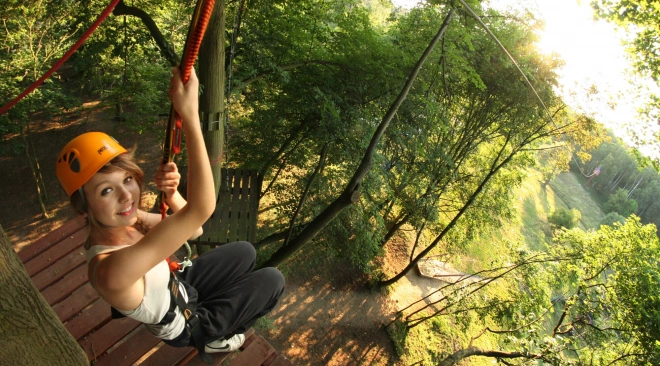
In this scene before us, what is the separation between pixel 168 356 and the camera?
285 cm

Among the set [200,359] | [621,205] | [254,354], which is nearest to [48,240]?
[200,359]

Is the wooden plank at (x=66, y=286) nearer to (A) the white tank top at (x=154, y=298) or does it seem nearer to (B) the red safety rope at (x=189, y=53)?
(A) the white tank top at (x=154, y=298)

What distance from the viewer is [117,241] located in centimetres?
168

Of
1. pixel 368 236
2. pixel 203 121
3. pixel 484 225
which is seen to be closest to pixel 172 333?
pixel 203 121

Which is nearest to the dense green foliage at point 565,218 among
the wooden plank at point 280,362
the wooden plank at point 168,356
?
the wooden plank at point 280,362

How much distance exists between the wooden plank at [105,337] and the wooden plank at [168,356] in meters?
0.32

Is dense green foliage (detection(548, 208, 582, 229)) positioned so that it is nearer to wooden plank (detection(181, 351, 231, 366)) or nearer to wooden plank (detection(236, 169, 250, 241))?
wooden plank (detection(236, 169, 250, 241))

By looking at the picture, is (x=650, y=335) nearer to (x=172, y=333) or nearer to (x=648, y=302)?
(x=648, y=302)

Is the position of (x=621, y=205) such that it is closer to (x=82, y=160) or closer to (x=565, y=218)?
(x=565, y=218)

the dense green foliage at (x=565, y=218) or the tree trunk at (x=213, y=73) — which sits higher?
the dense green foliage at (x=565, y=218)

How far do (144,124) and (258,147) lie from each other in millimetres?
2160

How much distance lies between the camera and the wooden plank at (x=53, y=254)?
3.50m

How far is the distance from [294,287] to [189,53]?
29.6ft

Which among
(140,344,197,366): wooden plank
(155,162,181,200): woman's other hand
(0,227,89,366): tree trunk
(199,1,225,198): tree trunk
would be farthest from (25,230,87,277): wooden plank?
(155,162,181,200): woman's other hand
